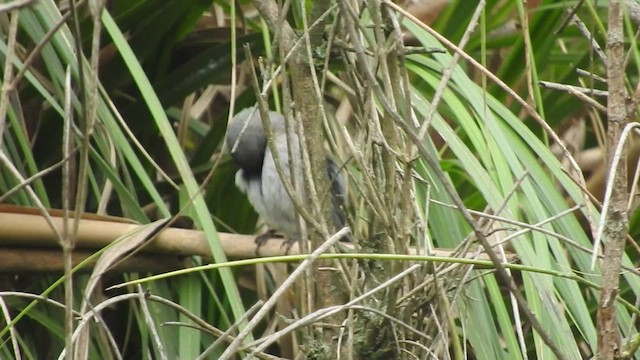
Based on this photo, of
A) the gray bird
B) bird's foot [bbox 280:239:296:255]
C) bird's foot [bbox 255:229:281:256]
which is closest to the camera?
bird's foot [bbox 255:229:281:256]

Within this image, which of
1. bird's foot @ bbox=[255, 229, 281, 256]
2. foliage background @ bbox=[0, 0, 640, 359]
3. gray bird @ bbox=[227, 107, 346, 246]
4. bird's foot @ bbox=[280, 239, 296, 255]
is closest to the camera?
foliage background @ bbox=[0, 0, 640, 359]

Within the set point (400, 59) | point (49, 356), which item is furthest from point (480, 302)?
point (49, 356)

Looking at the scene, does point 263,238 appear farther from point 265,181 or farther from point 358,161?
point 358,161

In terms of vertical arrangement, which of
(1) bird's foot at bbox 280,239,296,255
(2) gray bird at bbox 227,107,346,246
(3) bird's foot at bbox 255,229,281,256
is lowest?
(1) bird's foot at bbox 280,239,296,255

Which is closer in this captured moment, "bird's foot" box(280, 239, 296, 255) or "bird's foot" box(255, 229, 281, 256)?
"bird's foot" box(255, 229, 281, 256)

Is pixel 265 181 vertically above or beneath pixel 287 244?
above

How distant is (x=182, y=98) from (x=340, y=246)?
1019 mm

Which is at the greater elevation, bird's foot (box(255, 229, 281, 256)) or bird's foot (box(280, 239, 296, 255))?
bird's foot (box(255, 229, 281, 256))

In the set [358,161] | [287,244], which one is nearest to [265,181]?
[287,244]

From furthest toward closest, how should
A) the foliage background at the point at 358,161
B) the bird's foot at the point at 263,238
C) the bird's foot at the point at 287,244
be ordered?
1. the bird's foot at the point at 287,244
2. the bird's foot at the point at 263,238
3. the foliage background at the point at 358,161

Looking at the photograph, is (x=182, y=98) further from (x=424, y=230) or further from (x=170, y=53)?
(x=424, y=230)

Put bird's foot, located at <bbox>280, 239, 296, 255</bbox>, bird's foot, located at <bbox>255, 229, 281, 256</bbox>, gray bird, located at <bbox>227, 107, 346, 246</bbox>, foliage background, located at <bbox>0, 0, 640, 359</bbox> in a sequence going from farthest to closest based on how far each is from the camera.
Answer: gray bird, located at <bbox>227, 107, 346, 246</bbox>
bird's foot, located at <bbox>280, 239, 296, 255</bbox>
bird's foot, located at <bbox>255, 229, 281, 256</bbox>
foliage background, located at <bbox>0, 0, 640, 359</bbox>

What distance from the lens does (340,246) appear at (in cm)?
117

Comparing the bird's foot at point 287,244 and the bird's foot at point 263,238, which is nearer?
the bird's foot at point 263,238
